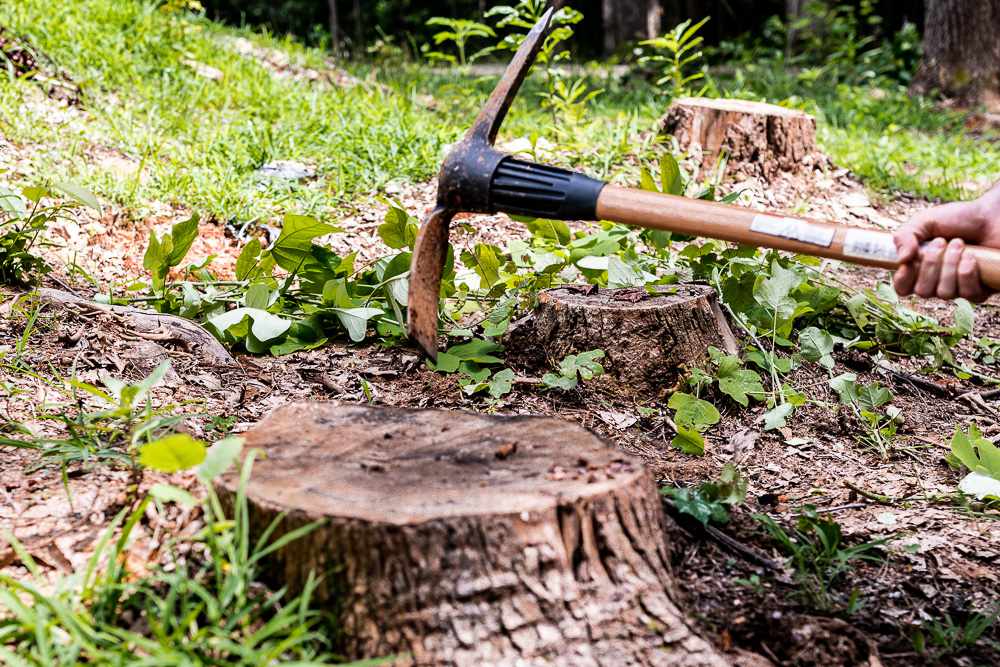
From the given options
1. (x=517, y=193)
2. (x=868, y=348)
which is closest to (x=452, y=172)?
(x=517, y=193)

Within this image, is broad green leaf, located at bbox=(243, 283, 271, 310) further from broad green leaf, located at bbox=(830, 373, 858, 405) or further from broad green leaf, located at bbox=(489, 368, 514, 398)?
broad green leaf, located at bbox=(830, 373, 858, 405)

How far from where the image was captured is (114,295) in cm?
285

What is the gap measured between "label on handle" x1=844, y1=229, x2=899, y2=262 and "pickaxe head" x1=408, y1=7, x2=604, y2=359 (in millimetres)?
570

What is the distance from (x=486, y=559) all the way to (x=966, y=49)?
7.84 meters

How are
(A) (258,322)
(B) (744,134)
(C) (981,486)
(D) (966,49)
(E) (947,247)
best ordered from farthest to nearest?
(D) (966,49), (B) (744,134), (A) (258,322), (C) (981,486), (E) (947,247)

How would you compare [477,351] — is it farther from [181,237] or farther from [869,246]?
[869,246]

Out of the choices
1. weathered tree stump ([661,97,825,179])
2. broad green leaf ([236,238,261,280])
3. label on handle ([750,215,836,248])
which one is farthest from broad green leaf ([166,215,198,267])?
weathered tree stump ([661,97,825,179])

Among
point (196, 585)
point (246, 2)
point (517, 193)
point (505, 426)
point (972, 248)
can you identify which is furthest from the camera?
point (246, 2)

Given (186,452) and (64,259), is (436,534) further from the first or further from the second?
(64,259)

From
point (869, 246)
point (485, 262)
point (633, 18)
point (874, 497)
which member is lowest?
point (874, 497)

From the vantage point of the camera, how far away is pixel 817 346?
2752 mm

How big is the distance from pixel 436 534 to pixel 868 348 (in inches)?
85.1

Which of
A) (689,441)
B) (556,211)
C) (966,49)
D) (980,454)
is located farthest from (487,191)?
(966,49)

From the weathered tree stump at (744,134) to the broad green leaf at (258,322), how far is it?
2597 mm
